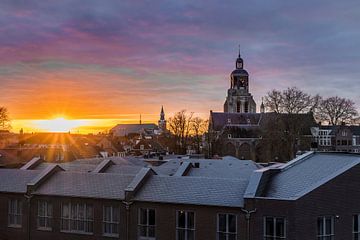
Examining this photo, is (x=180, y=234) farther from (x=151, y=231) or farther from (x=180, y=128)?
(x=180, y=128)

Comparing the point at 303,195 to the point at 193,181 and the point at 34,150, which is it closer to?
the point at 193,181

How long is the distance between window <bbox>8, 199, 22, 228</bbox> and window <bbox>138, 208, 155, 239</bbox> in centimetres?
866

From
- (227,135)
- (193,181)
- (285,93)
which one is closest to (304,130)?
(285,93)

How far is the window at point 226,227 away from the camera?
89.0ft

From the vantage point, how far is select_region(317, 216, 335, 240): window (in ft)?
86.5

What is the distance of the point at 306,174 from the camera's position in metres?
27.9

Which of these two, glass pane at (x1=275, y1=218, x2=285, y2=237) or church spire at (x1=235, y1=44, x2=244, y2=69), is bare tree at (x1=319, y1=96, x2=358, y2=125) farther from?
glass pane at (x1=275, y1=218, x2=285, y2=237)

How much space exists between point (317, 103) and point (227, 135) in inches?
1137

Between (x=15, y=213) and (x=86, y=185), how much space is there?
537cm

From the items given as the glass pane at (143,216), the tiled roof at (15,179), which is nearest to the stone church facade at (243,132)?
the tiled roof at (15,179)

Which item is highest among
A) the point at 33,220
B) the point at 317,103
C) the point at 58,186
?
the point at 317,103

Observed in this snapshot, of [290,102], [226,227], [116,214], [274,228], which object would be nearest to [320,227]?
[274,228]

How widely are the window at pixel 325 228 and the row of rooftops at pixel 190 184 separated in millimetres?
1912

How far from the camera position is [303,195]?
25.3 m
